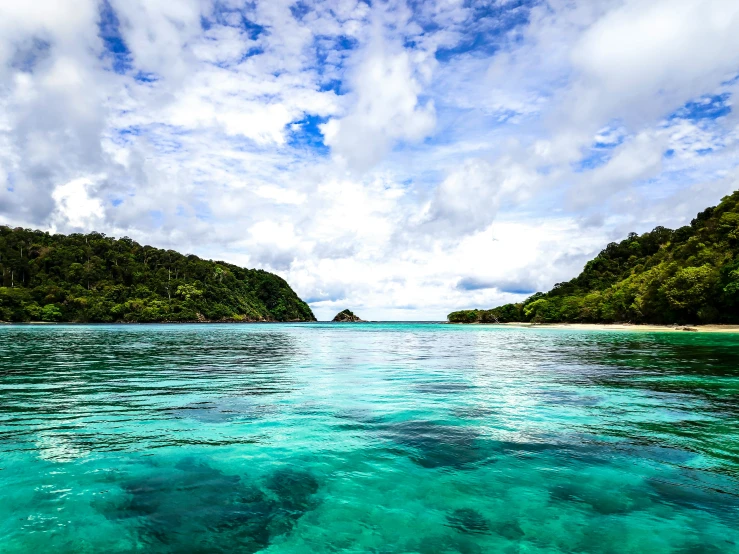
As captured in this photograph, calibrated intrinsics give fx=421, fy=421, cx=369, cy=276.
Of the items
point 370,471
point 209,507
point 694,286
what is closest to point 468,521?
point 370,471

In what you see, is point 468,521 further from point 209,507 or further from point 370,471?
point 209,507

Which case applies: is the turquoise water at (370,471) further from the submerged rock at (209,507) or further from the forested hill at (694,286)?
the forested hill at (694,286)

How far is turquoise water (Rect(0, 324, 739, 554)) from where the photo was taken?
719 centimetres

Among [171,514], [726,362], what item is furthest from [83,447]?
[726,362]

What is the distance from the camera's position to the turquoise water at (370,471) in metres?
→ 7.19

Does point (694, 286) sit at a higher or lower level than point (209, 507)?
higher

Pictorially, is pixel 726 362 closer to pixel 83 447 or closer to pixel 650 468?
pixel 650 468

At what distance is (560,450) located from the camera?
1176cm

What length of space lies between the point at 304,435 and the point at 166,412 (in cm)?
669

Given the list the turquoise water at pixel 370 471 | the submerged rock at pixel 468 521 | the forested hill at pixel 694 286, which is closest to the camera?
the turquoise water at pixel 370 471

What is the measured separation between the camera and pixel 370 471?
10234mm

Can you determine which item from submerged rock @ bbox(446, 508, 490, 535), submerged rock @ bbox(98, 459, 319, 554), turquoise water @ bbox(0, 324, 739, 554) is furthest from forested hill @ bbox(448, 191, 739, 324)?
submerged rock @ bbox(98, 459, 319, 554)

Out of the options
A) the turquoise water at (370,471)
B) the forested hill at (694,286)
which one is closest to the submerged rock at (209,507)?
the turquoise water at (370,471)

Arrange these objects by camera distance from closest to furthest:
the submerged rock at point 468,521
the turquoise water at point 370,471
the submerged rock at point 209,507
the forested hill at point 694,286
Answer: the submerged rock at point 209,507, the turquoise water at point 370,471, the submerged rock at point 468,521, the forested hill at point 694,286
